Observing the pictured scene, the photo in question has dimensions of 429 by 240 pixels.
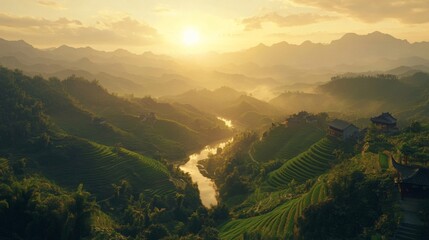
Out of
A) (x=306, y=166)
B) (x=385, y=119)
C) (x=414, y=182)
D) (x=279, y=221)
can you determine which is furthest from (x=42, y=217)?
(x=385, y=119)

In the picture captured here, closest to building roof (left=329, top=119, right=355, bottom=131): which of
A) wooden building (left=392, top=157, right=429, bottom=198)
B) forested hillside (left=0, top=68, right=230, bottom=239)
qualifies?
forested hillside (left=0, top=68, right=230, bottom=239)

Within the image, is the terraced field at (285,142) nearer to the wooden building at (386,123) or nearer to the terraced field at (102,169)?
the wooden building at (386,123)

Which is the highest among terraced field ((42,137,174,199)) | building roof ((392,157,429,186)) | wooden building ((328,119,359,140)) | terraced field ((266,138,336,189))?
building roof ((392,157,429,186))

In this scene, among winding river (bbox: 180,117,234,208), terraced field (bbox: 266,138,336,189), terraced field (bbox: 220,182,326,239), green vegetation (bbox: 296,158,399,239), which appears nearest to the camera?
green vegetation (bbox: 296,158,399,239)

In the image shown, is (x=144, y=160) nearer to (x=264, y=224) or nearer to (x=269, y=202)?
(x=269, y=202)

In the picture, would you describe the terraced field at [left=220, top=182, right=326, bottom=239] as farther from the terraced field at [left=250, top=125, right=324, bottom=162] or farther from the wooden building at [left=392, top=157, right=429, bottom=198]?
the terraced field at [left=250, top=125, right=324, bottom=162]

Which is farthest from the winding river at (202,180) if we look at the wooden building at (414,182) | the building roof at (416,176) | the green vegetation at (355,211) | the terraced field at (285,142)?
the building roof at (416,176)

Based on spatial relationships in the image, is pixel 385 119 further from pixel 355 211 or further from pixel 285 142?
pixel 355 211
